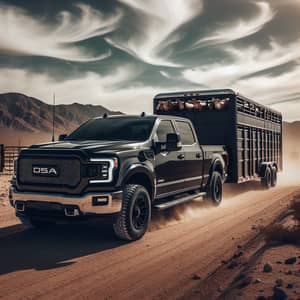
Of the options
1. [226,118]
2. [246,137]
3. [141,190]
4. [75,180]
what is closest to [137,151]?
[141,190]

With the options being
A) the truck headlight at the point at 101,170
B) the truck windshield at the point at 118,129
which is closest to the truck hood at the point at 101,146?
the truck headlight at the point at 101,170

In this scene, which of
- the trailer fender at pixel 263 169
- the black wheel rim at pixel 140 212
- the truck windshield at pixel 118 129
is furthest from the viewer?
the trailer fender at pixel 263 169

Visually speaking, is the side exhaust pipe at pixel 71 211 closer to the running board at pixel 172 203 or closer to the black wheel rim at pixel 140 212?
→ the black wheel rim at pixel 140 212

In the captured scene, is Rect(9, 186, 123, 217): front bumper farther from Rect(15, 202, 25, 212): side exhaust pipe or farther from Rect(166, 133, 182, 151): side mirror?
Rect(166, 133, 182, 151): side mirror

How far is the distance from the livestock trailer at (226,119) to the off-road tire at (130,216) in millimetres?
4869

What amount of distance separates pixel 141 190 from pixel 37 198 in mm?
1567

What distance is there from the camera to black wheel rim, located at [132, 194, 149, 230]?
19.8 ft

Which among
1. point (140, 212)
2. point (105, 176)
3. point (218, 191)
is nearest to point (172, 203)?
point (140, 212)

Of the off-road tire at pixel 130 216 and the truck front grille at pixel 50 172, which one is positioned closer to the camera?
the truck front grille at pixel 50 172

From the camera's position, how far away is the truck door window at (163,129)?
7.10 metres

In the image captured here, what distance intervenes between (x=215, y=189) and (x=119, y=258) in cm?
471

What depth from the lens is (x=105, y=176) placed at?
5598 mm

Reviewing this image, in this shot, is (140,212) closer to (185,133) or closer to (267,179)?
(185,133)

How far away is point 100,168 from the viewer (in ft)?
18.3
